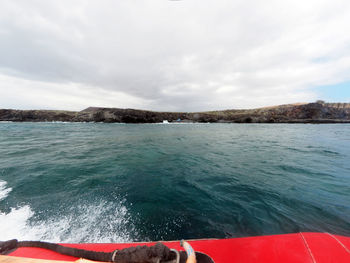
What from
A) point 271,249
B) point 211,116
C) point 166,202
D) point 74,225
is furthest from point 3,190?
point 211,116

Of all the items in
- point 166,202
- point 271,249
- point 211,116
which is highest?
point 211,116

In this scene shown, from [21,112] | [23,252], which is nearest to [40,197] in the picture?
[23,252]

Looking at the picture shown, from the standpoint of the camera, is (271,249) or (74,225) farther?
(74,225)

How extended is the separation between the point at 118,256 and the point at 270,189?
16.7 feet

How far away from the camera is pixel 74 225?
2771mm

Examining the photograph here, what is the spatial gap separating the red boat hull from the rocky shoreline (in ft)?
214

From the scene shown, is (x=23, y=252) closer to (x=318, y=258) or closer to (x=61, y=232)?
(x=61, y=232)

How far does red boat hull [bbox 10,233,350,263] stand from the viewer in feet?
5.29

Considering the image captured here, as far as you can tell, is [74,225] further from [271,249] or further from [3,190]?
[271,249]

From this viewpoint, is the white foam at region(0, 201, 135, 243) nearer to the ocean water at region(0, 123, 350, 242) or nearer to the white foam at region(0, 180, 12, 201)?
the ocean water at region(0, 123, 350, 242)

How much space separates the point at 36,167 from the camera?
597 cm

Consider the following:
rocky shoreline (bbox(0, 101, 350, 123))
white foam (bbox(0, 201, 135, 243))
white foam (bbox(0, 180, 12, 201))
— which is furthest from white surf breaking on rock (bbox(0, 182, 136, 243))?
rocky shoreline (bbox(0, 101, 350, 123))

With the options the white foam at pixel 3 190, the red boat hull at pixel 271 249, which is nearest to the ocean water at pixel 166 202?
the white foam at pixel 3 190

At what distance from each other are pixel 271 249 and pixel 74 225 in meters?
3.88
